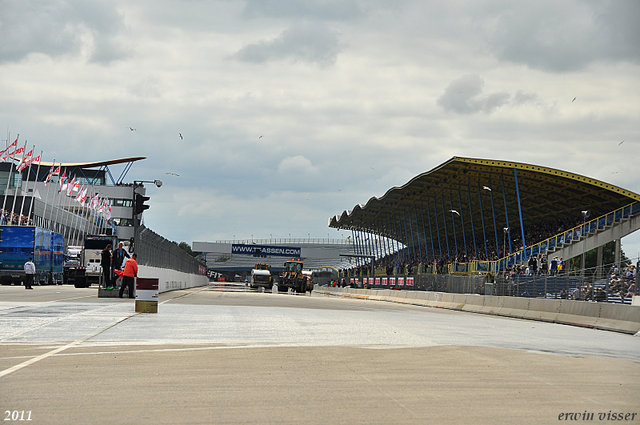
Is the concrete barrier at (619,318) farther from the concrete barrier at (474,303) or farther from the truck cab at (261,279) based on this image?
the truck cab at (261,279)

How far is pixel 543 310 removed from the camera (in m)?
25.5

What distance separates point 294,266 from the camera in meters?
69.1

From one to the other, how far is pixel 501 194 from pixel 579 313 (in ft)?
161

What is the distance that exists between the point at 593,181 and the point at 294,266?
89.4ft

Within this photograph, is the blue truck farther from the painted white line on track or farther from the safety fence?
the painted white line on track

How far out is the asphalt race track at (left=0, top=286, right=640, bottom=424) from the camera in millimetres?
6547

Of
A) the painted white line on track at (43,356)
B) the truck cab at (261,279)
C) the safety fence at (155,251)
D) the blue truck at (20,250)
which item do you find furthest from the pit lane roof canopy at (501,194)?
the painted white line on track at (43,356)

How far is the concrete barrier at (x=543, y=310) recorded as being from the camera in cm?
2441

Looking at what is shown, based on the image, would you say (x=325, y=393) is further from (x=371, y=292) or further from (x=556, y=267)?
(x=371, y=292)

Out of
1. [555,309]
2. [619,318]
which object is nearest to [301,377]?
[619,318]

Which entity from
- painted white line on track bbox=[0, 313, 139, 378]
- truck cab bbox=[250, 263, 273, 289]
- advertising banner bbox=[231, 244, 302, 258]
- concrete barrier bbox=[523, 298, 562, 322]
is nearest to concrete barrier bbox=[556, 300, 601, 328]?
concrete barrier bbox=[523, 298, 562, 322]

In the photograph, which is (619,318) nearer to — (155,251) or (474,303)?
(474,303)

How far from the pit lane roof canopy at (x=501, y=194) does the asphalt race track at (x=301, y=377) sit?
4137cm

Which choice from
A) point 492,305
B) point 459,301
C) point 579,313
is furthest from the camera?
point 459,301
